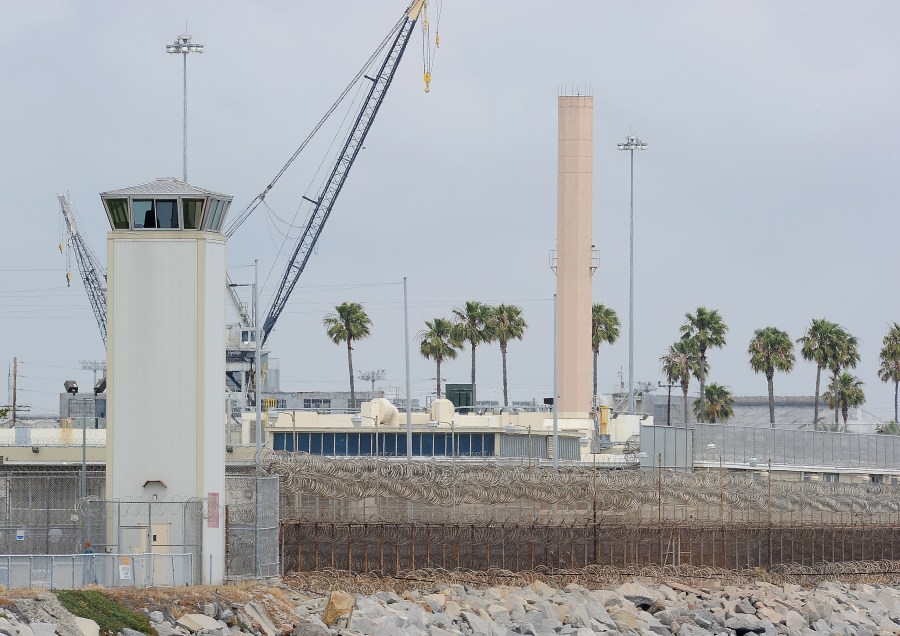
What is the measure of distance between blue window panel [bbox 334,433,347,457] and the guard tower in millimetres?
44689

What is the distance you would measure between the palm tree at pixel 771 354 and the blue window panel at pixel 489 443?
41.6 metres

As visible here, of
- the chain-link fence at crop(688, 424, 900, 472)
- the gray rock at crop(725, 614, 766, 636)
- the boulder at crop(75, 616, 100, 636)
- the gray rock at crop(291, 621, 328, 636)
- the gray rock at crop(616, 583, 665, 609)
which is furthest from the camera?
the chain-link fence at crop(688, 424, 900, 472)

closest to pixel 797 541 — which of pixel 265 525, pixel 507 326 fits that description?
pixel 265 525

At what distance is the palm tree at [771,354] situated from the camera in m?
126

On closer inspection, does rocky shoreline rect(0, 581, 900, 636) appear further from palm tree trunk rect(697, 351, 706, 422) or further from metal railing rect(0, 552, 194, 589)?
palm tree trunk rect(697, 351, 706, 422)

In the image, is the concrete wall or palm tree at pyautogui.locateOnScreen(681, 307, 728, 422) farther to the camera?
palm tree at pyautogui.locateOnScreen(681, 307, 728, 422)

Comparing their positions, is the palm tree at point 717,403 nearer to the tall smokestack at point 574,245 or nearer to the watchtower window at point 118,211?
the tall smokestack at point 574,245

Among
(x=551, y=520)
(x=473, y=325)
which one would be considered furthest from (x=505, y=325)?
(x=551, y=520)

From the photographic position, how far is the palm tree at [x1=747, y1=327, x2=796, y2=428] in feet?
414

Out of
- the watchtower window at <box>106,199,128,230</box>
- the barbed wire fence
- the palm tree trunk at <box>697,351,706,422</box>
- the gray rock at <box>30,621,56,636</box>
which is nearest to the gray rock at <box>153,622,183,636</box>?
the gray rock at <box>30,621,56,636</box>

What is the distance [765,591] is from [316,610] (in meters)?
19.5

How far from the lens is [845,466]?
9419 centimetres

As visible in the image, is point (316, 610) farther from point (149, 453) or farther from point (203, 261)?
point (203, 261)

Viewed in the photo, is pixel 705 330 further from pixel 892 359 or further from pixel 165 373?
pixel 165 373
